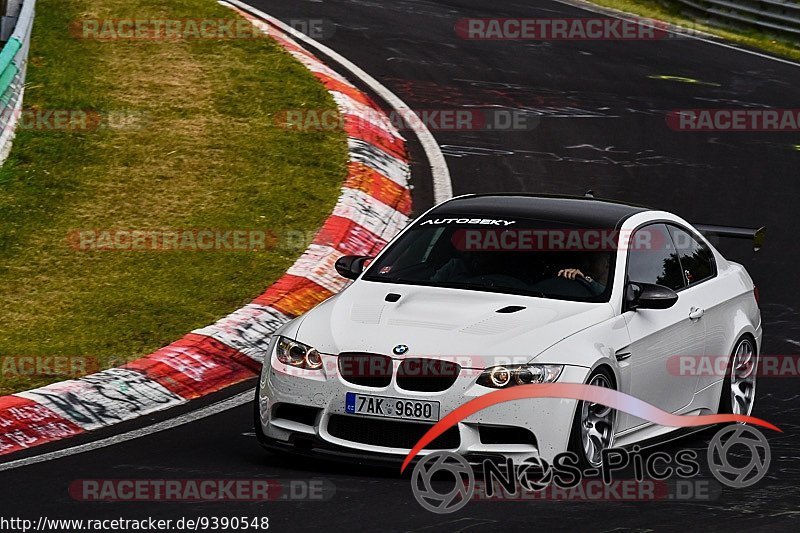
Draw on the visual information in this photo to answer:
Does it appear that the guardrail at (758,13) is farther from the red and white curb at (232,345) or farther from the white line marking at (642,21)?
the red and white curb at (232,345)

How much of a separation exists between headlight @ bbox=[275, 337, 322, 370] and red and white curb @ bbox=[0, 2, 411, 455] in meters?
1.44

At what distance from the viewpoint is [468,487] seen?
7141 millimetres

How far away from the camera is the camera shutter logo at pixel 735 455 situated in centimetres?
759

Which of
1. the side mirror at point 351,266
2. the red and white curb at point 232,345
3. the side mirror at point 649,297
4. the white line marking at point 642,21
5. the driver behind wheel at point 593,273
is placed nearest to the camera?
the side mirror at point 649,297

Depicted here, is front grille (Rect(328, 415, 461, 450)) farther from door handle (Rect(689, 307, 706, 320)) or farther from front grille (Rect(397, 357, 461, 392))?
door handle (Rect(689, 307, 706, 320))

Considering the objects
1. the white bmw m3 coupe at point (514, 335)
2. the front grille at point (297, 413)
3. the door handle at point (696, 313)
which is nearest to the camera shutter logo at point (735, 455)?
the white bmw m3 coupe at point (514, 335)

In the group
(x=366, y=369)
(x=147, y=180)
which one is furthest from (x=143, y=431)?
(x=147, y=180)

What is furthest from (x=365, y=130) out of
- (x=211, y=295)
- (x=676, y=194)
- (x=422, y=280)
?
(x=422, y=280)

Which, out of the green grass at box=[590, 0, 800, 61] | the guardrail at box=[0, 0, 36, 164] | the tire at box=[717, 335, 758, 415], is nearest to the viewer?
the tire at box=[717, 335, 758, 415]

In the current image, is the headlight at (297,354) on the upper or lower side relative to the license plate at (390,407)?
upper

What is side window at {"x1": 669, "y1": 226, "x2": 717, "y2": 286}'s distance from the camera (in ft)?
30.0

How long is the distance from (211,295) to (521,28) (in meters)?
11.7

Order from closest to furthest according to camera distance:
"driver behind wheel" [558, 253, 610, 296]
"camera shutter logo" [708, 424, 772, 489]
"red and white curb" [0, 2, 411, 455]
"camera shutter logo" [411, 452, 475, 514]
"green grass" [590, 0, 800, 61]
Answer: "camera shutter logo" [411, 452, 475, 514] → "camera shutter logo" [708, 424, 772, 489] → "driver behind wheel" [558, 253, 610, 296] → "red and white curb" [0, 2, 411, 455] → "green grass" [590, 0, 800, 61]

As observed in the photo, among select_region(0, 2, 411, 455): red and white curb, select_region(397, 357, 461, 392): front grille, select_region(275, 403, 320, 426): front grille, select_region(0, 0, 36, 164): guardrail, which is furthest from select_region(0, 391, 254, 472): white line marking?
select_region(0, 0, 36, 164): guardrail
